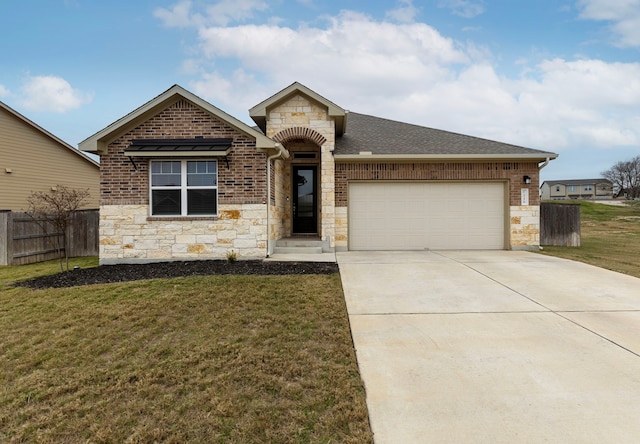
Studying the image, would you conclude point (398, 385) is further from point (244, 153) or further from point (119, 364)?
point (244, 153)

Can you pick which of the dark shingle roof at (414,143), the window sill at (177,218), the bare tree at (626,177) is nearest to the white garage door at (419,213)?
the dark shingle roof at (414,143)

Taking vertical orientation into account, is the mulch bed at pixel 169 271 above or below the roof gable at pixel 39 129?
below

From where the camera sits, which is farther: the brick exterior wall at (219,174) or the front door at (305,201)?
the front door at (305,201)

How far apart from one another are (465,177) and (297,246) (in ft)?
19.4

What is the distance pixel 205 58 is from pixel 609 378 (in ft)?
60.4

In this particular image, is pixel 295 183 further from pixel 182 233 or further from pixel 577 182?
pixel 577 182

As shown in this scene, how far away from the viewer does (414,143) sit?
11.8m

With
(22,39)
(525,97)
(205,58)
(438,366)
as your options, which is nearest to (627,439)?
(438,366)

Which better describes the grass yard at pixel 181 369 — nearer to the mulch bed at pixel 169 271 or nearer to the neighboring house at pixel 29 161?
the mulch bed at pixel 169 271

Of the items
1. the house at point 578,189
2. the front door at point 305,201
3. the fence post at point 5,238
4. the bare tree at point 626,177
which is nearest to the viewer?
the fence post at point 5,238

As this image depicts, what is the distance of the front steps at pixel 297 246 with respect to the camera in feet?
34.2

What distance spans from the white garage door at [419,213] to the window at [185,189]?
4432 mm

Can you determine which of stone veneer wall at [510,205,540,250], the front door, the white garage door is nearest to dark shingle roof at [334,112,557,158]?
the white garage door

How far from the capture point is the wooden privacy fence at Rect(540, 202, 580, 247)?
43.2 ft
